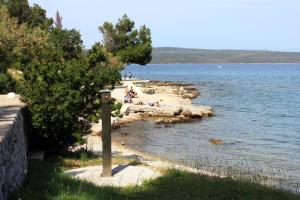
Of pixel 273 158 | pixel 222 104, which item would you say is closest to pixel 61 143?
pixel 273 158

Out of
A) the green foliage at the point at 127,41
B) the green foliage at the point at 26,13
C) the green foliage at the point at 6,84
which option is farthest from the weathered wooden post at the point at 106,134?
the green foliage at the point at 127,41

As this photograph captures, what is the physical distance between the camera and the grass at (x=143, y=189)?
28.0 ft

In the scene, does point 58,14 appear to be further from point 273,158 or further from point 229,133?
point 273,158

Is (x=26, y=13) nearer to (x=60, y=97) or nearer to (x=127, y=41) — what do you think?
(x=127, y=41)

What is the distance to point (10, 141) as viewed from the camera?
8516mm

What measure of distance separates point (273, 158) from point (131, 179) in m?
11.3

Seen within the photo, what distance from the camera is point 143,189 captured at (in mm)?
10422

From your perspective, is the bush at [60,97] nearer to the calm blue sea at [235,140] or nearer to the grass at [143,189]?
the grass at [143,189]

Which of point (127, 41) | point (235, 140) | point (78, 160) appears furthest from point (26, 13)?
point (78, 160)

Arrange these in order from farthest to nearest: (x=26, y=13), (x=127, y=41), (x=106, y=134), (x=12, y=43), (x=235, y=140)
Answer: (x=127, y=41) < (x=26, y=13) < (x=12, y=43) < (x=235, y=140) < (x=106, y=134)

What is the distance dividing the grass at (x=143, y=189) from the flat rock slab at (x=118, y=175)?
340mm

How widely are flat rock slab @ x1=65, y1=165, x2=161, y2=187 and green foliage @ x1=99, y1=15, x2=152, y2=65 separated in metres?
53.3

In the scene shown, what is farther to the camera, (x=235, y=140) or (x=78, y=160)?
(x=235, y=140)

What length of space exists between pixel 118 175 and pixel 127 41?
59.5 metres
